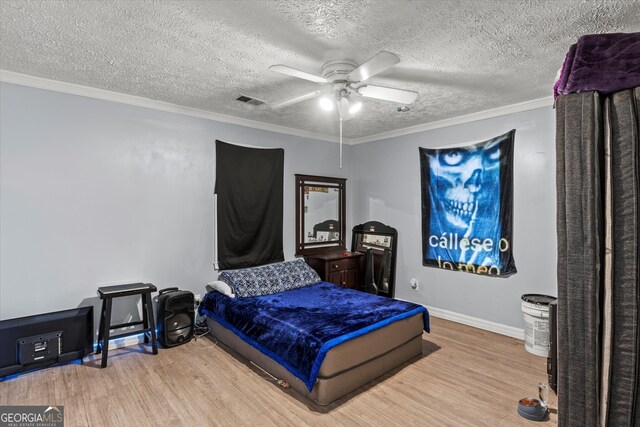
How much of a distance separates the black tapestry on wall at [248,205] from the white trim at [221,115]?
347mm

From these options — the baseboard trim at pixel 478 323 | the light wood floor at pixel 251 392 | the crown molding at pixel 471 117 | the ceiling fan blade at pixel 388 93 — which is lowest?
the light wood floor at pixel 251 392

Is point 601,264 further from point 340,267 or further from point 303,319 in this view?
point 340,267

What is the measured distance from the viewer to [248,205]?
4.32m

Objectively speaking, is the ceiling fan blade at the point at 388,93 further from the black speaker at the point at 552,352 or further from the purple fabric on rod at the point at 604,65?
the black speaker at the point at 552,352

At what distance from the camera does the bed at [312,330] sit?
2.52 metres

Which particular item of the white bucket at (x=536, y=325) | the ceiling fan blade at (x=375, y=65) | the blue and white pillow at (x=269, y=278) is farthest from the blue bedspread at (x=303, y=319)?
the ceiling fan blade at (x=375, y=65)

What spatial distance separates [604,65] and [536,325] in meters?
3.21

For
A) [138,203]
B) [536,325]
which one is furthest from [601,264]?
[138,203]

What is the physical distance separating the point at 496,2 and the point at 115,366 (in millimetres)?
4050

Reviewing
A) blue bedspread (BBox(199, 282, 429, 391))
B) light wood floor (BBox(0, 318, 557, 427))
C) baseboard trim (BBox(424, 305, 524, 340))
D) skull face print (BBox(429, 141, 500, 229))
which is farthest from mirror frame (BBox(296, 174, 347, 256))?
light wood floor (BBox(0, 318, 557, 427))

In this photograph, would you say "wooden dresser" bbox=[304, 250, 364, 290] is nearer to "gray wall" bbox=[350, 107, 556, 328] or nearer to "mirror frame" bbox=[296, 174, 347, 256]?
"mirror frame" bbox=[296, 174, 347, 256]

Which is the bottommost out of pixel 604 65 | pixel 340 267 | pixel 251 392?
pixel 251 392

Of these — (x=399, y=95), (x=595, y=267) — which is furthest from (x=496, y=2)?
(x=595, y=267)

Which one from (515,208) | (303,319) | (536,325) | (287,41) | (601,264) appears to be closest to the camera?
(601,264)
